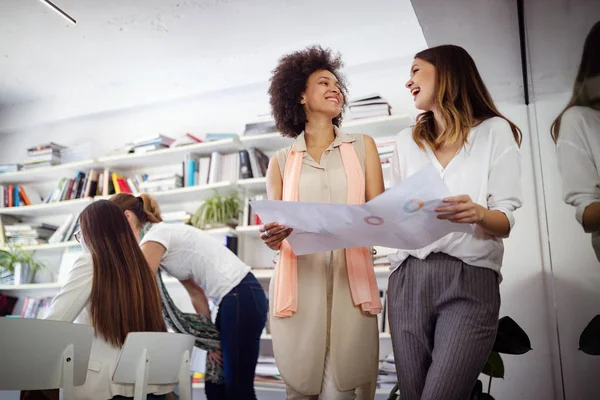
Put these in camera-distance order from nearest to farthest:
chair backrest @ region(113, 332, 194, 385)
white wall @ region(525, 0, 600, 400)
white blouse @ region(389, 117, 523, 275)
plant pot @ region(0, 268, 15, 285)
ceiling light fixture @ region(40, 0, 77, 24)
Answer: white wall @ region(525, 0, 600, 400) → white blouse @ region(389, 117, 523, 275) → chair backrest @ region(113, 332, 194, 385) → ceiling light fixture @ region(40, 0, 77, 24) → plant pot @ region(0, 268, 15, 285)

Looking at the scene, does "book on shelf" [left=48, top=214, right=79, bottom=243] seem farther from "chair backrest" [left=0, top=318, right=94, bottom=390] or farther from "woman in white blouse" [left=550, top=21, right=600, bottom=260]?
"woman in white blouse" [left=550, top=21, right=600, bottom=260]

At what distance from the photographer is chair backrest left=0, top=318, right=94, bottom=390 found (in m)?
1.37

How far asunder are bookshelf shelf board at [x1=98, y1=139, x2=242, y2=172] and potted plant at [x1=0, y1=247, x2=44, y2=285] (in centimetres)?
88

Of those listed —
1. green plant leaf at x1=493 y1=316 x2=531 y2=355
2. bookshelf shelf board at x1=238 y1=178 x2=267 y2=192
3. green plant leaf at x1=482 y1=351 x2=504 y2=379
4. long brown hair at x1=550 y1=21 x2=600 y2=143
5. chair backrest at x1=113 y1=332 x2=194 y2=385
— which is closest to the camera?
long brown hair at x1=550 y1=21 x2=600 y2=143

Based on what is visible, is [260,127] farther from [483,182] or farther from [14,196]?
[483,182]

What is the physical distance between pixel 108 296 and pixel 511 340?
1.43 m

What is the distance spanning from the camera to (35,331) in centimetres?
141

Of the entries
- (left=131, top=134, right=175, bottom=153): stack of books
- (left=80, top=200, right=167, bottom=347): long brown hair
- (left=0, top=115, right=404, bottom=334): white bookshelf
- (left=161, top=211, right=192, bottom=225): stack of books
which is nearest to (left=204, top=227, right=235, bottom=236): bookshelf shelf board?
(left=0, top=115, right=404, bottom=334): white bookshelf

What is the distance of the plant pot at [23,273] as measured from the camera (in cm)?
391

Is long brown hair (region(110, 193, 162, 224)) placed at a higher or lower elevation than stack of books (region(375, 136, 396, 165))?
lower

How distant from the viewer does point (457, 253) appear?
48.7 inches

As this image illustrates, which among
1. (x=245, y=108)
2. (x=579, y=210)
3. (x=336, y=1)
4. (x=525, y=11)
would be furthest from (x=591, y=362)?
(x=245, y=108)

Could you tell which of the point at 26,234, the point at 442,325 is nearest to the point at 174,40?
the point at 26,234

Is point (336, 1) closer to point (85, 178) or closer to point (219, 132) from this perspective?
point (219, 132)
